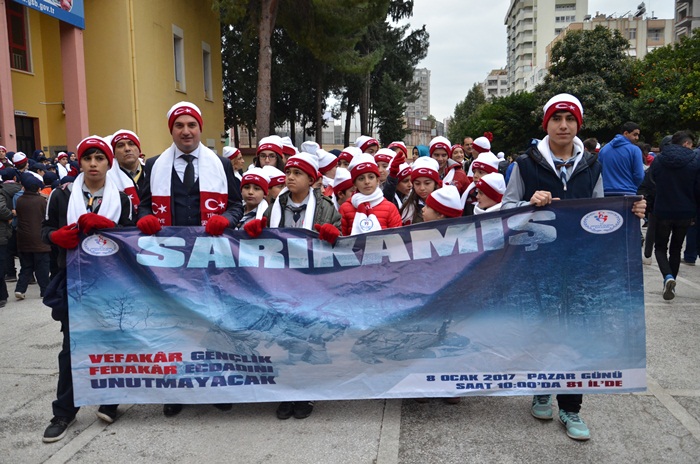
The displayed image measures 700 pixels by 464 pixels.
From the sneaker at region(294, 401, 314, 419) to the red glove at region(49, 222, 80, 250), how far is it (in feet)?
6.14

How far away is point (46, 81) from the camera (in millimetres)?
20531

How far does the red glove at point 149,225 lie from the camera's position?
4.05 m

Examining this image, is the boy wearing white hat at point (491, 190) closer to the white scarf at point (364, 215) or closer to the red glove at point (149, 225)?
the white scarf at point (364, 215)

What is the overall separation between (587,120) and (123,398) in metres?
31.5

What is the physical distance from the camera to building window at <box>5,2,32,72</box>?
18855 millimetres

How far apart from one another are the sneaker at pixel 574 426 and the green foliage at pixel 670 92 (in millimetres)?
27005

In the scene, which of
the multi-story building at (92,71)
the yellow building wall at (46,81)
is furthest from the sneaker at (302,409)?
the yellow building wall at (46,81)

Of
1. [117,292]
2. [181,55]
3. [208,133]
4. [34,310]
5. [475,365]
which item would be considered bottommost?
Answer: [34,310]

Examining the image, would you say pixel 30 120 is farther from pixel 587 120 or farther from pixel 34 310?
pixel 587 120

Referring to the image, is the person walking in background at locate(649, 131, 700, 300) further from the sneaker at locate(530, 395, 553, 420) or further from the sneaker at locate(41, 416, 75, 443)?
the sneaker at locate(41, 416, 75, 443)

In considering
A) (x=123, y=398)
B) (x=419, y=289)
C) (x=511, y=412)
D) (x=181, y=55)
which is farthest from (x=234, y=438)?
(x=181, y=55)

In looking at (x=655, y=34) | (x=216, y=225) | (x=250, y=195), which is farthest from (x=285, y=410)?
(x=655, y=34)

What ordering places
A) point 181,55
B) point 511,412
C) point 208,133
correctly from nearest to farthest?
point 511,412, point 181,55, point 208,133

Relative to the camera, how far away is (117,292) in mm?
4129
